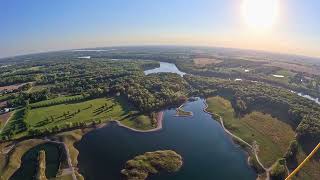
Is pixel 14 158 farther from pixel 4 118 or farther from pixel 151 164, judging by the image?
pixel 4 118

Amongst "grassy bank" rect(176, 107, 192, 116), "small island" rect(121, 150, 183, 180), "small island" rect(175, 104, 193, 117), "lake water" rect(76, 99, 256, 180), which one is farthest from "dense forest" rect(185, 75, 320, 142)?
"small island" rect(121, 150, 183, 180)

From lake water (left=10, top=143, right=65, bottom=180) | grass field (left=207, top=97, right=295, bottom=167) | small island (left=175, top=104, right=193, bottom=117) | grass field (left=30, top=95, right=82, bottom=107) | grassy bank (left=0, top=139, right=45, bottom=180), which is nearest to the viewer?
lake water (left=10, top=143, right=65, bottom=180)

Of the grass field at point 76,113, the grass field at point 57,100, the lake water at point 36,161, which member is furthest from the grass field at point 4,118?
the lake water at point 36,161

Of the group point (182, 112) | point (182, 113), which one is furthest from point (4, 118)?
point (182, 112)

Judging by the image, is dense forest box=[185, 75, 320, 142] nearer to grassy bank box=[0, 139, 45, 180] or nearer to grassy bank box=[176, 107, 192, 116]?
grassy bank box=[176, 107, 192, 116]

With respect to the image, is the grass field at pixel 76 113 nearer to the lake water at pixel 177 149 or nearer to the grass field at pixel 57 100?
the grass field at pixel 57 100

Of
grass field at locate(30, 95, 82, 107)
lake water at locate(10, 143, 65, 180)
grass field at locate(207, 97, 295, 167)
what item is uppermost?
grass field at locate(30, 95, 82, 107)

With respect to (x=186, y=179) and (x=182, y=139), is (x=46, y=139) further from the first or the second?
(x=186, y=179)
